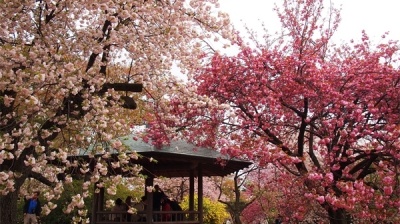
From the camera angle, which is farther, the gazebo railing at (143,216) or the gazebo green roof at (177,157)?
the gazebo railing at (143,216)

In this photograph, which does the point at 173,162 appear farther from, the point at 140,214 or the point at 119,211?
the point at 119,211

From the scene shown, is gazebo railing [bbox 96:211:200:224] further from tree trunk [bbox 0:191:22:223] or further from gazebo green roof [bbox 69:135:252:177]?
tree trunk [bbox 0:191:22:223]

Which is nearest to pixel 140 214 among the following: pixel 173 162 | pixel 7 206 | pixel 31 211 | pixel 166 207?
pixel 166 207

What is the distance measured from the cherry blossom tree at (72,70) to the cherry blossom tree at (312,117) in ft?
3.73

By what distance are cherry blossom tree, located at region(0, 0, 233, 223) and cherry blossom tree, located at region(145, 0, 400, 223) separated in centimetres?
114

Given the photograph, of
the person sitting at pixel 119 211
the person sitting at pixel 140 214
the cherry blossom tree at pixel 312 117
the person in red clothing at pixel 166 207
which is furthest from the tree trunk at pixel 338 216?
the person sitting at pixel 119 211

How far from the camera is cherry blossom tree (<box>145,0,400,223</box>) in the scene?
7.05m

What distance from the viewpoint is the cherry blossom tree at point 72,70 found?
15.0 ft

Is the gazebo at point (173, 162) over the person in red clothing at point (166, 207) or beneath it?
over

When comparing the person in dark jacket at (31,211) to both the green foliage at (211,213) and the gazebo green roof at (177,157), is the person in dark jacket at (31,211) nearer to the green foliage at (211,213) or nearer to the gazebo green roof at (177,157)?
the gazebo green roof at (177,157)

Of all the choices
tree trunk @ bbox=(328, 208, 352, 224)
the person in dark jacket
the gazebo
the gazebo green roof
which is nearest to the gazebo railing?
the gazebo

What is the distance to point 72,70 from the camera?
187 inches

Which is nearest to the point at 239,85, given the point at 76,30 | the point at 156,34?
the point at 156,34

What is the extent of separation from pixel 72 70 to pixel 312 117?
4973 mm
